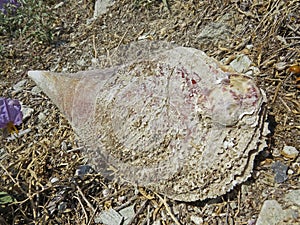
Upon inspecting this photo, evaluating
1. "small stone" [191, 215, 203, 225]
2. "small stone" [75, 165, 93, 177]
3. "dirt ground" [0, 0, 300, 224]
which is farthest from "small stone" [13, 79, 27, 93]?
"small stone" [191, 215, 203, 225]

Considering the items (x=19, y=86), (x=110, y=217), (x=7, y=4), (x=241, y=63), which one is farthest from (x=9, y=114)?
(x=7, y=4)

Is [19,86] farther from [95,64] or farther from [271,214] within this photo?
[271,214]

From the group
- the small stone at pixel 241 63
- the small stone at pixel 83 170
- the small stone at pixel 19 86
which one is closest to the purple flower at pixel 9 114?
the small stone at pixel 83 170

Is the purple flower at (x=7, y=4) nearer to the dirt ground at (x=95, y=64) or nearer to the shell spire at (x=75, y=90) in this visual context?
the dirt ground at (x=95, y=64)

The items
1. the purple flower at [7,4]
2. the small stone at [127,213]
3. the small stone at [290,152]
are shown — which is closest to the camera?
the small stone at [290,152]

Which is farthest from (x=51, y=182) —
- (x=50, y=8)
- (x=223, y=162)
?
(x=50, y=8)

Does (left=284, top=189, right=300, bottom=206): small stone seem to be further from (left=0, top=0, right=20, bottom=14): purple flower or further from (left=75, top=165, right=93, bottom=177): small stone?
(left=0, top=0, right=20, bottom=14): purple flower

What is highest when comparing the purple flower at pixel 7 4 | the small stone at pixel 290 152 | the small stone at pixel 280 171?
the purple flower at pixel 7 4
